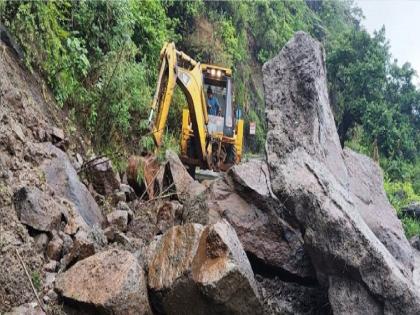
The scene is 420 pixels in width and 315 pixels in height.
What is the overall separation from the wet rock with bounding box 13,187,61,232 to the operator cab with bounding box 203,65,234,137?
20.9 feet

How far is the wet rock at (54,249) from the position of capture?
3.80 meters

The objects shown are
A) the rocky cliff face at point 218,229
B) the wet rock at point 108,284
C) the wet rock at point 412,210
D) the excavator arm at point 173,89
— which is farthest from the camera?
the wet rock at point 412,210

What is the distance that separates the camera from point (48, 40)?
19.9ft

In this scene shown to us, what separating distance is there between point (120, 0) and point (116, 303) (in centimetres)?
583

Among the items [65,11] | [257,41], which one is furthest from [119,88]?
[257,41]

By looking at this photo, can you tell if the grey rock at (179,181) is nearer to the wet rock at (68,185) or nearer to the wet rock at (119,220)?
the wet rock at (119,220)

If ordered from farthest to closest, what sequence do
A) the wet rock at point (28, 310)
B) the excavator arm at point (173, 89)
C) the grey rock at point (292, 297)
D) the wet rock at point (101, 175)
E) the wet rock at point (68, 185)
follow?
1. the excavator arm at point (173, 89)
2. the wet rock at point (101, 175)
3. the wet rock at point (68, 185)
4. the grey rock at point (292, 297)
5. the wet rock at point (28, 310)

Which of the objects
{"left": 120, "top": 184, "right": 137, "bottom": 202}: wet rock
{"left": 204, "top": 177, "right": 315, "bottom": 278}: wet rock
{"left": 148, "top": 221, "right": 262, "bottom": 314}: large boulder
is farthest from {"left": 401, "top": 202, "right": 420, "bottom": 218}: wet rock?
{"left": 148, "top": 221, "right": 262, "bottom": 314}: large boulder

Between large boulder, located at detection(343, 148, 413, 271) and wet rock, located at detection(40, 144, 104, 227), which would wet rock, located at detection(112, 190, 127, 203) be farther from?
large boulder, located at detection(343, 148, 413, 271)

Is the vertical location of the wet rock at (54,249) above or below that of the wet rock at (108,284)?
above

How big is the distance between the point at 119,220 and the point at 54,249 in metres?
1.27

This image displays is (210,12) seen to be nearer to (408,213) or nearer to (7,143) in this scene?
(408,213)

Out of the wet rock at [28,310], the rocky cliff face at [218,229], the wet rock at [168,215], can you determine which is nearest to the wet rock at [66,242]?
the rocky cliff face at [218,229]

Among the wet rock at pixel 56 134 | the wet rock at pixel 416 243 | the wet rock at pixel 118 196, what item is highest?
the wet rock at pixel 56 134
